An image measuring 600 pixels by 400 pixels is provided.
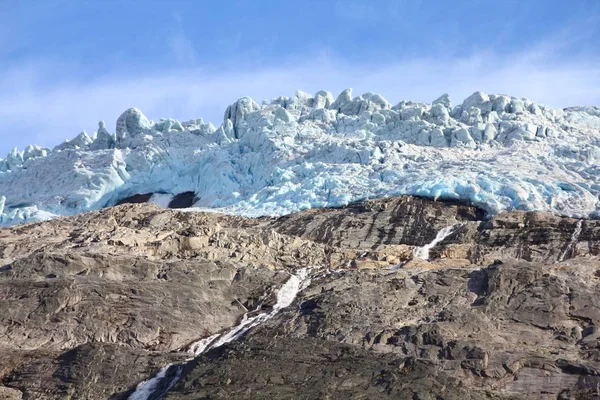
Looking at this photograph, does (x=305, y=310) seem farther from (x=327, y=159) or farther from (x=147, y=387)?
(x=327, y=159)

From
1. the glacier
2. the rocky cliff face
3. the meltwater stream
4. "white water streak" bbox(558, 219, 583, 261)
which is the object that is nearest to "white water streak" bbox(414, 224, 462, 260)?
the rocky cliff face

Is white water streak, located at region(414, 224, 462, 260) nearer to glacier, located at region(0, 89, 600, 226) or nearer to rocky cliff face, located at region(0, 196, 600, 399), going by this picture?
rocky cliff face, located at region(0, 196, 600, 399)

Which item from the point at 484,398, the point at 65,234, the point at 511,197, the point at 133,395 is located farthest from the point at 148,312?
the point at 511,197

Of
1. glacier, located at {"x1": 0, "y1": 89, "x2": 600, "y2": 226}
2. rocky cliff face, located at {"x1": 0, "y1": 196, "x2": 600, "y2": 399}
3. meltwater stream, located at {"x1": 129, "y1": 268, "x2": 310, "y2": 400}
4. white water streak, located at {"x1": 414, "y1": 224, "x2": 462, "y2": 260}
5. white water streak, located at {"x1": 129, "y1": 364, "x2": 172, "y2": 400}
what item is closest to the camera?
rocky cliff face, located at {"x1": 0, "y1": 196, "x2": 600, "y2": 399}

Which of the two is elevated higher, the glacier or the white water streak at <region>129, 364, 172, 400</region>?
the glacier

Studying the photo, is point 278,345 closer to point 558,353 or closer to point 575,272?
point 558,353

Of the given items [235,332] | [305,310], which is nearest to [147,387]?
[235,332]
